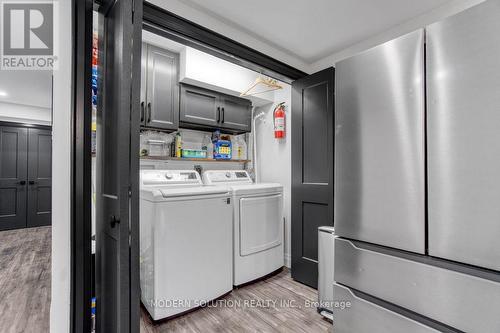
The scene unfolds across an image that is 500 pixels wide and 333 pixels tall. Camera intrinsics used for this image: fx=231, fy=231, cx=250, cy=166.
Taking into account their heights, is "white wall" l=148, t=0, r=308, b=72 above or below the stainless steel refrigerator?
above

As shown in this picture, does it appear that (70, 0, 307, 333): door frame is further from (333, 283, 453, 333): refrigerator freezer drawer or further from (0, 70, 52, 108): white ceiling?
(0, 70, 52, 108): white ceiling

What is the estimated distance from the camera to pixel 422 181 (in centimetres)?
118

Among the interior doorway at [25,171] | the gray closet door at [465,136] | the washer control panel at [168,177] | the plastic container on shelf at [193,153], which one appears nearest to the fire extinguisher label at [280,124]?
the plastic container on shelf at [193,153]

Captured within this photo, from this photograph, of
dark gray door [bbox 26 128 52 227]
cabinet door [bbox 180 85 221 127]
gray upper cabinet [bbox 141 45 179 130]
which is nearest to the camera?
gray upper cabinet [bbox 141 45 179 130]

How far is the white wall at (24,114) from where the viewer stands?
4648mm

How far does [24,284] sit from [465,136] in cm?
399

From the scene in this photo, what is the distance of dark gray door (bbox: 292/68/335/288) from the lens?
7.53ft

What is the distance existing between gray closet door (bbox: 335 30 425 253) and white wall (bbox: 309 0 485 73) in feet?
3.44

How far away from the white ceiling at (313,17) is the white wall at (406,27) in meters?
0.05

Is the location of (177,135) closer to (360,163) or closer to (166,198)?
(166,198)

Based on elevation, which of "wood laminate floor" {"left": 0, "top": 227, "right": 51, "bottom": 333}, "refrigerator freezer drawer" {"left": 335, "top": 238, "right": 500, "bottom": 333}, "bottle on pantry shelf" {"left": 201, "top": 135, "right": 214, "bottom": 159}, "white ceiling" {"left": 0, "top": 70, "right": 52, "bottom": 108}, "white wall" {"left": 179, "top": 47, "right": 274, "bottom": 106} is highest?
"white ceiling" {"left": 0, "top": 70, "right": 52, "bottom": 108}

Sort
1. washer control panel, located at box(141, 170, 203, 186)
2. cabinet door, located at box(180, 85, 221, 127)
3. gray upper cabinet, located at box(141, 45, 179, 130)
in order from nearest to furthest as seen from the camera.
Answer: washer control panel, located at box(141, 170, 203, 186) < gray upper cabinet, located at box(141, 45, 179, 130) < cabinet door, located at box(180, 85, 221, 127)

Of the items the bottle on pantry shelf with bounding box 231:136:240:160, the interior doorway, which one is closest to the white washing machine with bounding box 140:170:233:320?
the bottle on pantry shelf with bounding box 231:136:240:160

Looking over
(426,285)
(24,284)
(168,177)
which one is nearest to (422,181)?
(426,285)
